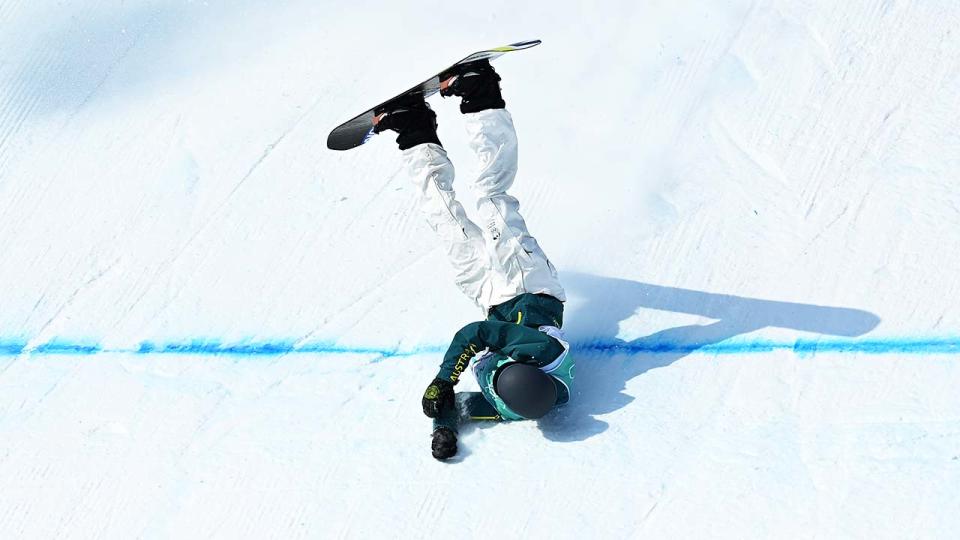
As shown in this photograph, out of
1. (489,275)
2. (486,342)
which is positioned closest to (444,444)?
(486,342)

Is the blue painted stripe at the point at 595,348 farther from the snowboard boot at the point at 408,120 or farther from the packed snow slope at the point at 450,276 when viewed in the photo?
the snowboard boot at the point at 408,120

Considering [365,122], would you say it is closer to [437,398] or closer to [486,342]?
[486,342]

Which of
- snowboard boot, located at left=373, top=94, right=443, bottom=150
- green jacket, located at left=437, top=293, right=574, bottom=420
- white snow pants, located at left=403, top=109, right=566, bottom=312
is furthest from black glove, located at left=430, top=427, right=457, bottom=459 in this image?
snowboard boot, located at left=373, top=94, right=443, bottom=150

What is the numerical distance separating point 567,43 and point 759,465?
2494 millimetres

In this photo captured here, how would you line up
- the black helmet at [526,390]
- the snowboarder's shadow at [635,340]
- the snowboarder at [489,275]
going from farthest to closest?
1. the snowboarder's shadow at [635,340]
2. the snowboarder at [489,275]
3. the black helmet at [526,390]

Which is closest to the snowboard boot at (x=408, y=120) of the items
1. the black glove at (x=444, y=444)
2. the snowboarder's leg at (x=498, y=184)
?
the snowboarder's leg at (x=498, y=184)

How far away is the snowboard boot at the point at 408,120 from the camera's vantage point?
3541mm

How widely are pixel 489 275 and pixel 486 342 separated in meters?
0.36

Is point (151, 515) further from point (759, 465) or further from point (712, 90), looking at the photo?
point (712, 90)

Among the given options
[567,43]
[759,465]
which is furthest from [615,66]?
[759,465]

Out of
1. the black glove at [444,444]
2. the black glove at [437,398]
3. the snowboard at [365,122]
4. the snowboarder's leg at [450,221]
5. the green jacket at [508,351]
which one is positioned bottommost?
the black glove at [444,444]

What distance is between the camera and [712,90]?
460 centimetres

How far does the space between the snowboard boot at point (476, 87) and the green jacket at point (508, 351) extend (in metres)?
0.65

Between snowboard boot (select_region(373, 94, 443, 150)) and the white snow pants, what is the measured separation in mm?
33
